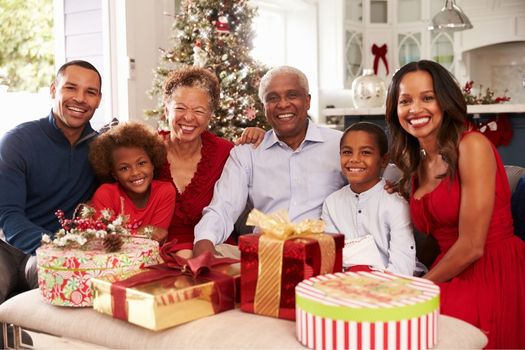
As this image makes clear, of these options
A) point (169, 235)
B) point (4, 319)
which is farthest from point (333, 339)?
point (169, 235)

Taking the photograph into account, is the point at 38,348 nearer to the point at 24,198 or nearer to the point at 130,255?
the point at 130,255

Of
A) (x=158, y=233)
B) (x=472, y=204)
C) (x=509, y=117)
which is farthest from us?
(x=509, y=117)

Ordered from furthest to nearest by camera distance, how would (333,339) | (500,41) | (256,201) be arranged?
1. (500,41)
2. (256,201)
3. (333,339)

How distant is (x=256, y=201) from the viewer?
252cm

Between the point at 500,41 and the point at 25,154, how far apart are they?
22.3 feet

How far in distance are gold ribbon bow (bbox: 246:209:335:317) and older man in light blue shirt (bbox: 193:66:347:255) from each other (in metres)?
0.90

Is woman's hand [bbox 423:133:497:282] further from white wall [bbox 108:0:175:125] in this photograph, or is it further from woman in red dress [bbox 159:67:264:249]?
white wall [bbox 108:0:175:125]

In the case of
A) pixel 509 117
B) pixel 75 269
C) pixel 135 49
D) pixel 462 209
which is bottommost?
pixel 75 269

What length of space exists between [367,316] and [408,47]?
7.66 meters

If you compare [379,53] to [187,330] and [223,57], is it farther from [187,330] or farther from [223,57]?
[187,330]

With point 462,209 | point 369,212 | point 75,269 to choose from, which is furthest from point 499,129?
point 75,269

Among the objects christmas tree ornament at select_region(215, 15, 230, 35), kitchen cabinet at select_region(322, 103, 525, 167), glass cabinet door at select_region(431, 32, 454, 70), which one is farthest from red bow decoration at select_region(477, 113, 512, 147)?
glass cabinet door at select_region(431, 32, 454, 70)

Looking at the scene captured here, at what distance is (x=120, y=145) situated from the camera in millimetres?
2453

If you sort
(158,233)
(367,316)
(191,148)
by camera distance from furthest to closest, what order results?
(191,148)
(158,233)
(367,316)
